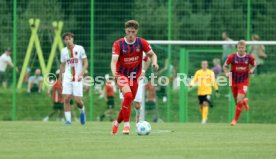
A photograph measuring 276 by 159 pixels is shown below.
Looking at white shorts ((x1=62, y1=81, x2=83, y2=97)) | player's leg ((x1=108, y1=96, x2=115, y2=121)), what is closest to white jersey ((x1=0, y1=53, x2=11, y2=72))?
player's leg ((x1=108, y1=96, x2=115, y2=121))

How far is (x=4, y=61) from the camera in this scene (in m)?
27.0

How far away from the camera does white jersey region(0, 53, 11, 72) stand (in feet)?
88.5

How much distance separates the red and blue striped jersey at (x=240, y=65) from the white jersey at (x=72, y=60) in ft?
12.7

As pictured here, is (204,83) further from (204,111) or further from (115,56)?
(115,56)

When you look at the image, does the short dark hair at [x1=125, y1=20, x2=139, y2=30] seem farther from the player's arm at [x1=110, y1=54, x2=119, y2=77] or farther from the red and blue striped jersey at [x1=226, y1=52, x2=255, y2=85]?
the red and blue striped jersey at [x1=226, y1=52, x2=255, y2=85]

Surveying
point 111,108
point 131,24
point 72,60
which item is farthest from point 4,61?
point 131,24

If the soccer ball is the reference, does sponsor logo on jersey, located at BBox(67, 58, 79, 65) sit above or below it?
above

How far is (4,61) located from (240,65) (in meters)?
9.57

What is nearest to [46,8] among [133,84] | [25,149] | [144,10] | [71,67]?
[144,10]

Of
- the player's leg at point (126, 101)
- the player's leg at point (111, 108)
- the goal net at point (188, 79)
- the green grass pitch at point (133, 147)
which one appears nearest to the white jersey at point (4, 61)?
the player's leg at point (111, 108)

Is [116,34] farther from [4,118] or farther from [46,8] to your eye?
[4,118]

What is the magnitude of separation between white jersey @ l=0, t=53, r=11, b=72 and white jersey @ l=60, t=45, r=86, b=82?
7.35m

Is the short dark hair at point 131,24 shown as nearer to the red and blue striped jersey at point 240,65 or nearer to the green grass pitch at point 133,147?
the green grass pitch at point 133,147

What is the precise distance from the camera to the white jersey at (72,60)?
19.9m
